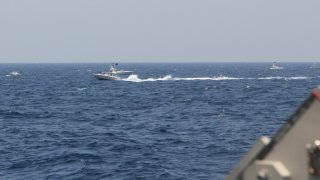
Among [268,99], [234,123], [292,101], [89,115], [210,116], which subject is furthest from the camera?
[268,99]

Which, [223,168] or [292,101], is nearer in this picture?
[223,168]

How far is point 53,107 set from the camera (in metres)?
75.4

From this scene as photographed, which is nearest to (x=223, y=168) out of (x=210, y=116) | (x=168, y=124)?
(x=168, y=124)

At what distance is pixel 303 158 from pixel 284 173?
0.60 feet

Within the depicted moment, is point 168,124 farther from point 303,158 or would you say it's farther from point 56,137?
point 303,158

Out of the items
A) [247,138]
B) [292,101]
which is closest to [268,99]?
[292,101]

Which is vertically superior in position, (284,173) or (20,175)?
(284,173)

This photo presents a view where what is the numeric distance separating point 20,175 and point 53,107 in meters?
47.6

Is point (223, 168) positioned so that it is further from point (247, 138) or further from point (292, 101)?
point (292, 101)

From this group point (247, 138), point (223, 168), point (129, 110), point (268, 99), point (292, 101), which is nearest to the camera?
point (223, 168)

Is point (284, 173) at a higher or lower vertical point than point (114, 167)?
higher

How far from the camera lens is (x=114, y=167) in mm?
29891

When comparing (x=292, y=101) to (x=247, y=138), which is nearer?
(x=247, y=138)

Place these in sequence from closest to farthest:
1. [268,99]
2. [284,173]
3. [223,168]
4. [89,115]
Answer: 1. [284,173]
2. [223,168]
3. [89,115]
4. [268,99]
